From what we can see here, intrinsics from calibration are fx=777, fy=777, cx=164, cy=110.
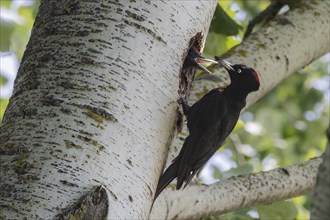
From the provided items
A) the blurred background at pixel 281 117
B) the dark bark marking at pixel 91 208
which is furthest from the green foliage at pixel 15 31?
the dark bark marking at pixel 91 208

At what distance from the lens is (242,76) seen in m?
3.07

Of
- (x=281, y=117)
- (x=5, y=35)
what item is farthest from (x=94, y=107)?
(x=281, y=117)

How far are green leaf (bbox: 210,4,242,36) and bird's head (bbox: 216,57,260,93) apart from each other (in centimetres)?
43

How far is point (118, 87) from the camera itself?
215 cm

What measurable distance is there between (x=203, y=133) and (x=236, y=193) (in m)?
0.26

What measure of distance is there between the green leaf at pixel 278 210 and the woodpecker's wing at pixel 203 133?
0.58m

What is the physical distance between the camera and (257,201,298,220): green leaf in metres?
3.44

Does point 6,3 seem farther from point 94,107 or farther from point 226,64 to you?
point 94,107

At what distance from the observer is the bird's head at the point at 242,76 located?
3098 millimetres

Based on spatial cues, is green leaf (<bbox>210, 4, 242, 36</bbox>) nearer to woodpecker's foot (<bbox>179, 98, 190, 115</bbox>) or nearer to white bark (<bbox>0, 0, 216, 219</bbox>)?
woodpecker's foot (<bbox>179, 98, 190, 115</bbox>)

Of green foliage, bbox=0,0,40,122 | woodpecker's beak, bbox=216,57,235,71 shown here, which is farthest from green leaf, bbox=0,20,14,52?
woodpecker's beak, bbox=216,57,235,71

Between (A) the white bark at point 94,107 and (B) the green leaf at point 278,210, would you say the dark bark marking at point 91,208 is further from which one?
(B) the green leaf at point 278,210

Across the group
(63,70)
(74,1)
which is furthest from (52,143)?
(74,1)

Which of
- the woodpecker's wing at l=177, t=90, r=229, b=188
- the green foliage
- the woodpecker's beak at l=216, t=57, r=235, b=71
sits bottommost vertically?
the green foliage
